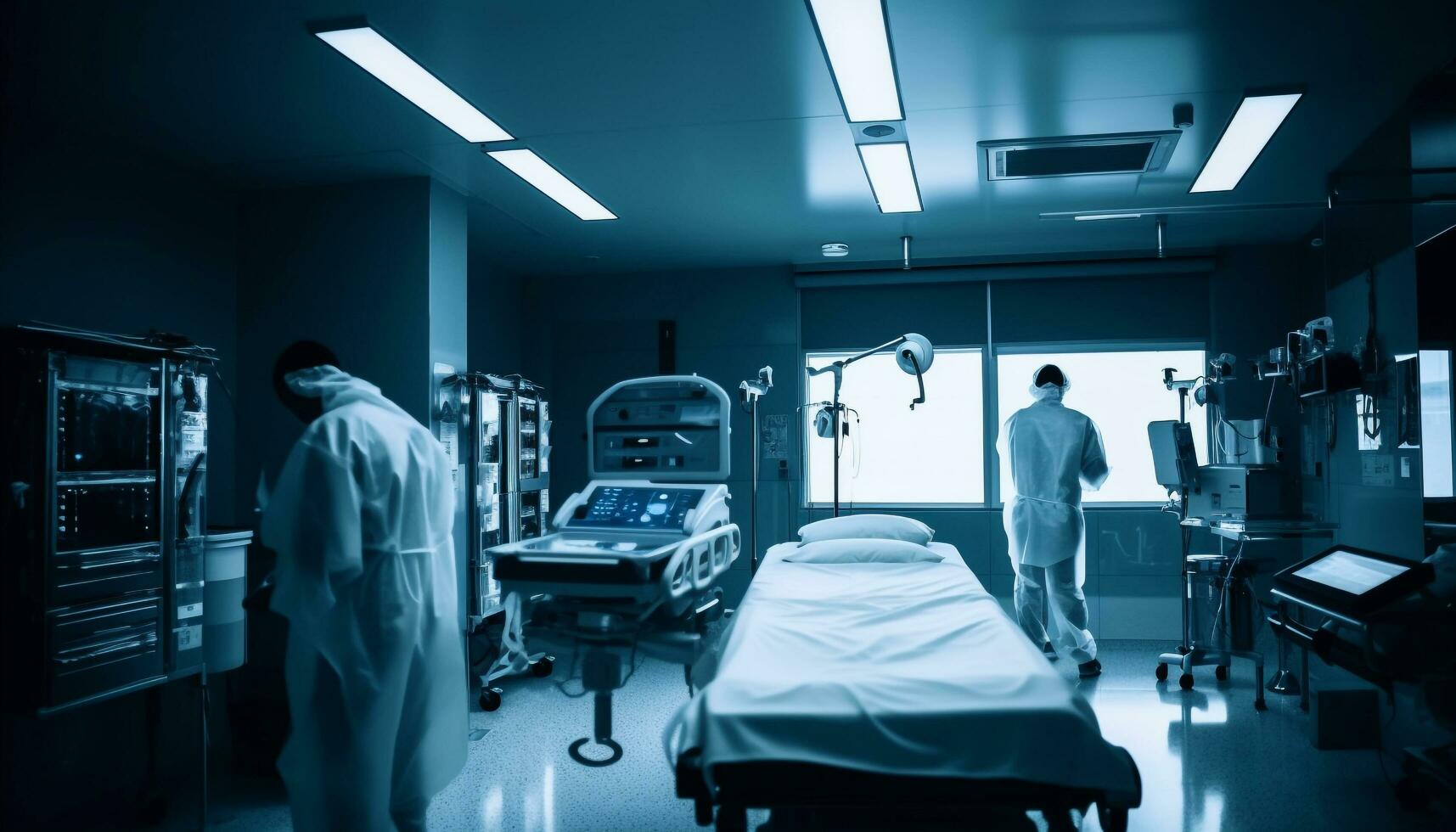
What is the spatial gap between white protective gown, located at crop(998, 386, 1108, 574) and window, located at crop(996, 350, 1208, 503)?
3.16 feet

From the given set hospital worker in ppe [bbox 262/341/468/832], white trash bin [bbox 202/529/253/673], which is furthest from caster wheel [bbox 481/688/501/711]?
hospital worker in ppe [bbox 262/341/468/832]

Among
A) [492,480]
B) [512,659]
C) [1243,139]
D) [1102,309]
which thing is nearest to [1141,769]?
[1243,139]

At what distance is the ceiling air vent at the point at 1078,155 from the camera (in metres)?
3.94

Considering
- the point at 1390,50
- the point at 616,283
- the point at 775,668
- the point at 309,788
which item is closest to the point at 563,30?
the point at 775,668

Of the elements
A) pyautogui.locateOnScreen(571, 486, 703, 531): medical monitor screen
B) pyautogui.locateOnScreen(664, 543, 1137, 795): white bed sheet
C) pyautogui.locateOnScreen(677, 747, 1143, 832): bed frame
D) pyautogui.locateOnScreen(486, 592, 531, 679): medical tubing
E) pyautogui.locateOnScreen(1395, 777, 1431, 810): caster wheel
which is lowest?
pyautogui.locateOnScreen(1395, 777, 1431, 810): caster wheel

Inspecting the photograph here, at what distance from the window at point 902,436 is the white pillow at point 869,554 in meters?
2.22

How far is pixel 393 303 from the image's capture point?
434 centimetres

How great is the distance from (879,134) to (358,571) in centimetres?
270

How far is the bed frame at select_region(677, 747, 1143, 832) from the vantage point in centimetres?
200

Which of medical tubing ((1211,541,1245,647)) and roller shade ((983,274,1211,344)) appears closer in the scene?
medical tubing ((1211,541,1245,647))

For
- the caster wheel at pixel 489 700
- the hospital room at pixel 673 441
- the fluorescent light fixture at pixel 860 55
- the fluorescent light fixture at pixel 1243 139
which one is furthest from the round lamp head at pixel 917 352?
the caster wheel at pixel 489 700

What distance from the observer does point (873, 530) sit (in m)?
4.20

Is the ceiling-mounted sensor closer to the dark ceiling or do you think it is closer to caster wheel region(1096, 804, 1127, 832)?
the dark ceiling

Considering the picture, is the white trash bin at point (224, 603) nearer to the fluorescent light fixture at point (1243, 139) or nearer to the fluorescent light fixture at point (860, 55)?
the fluorescent light fixture at point (860, 55)
